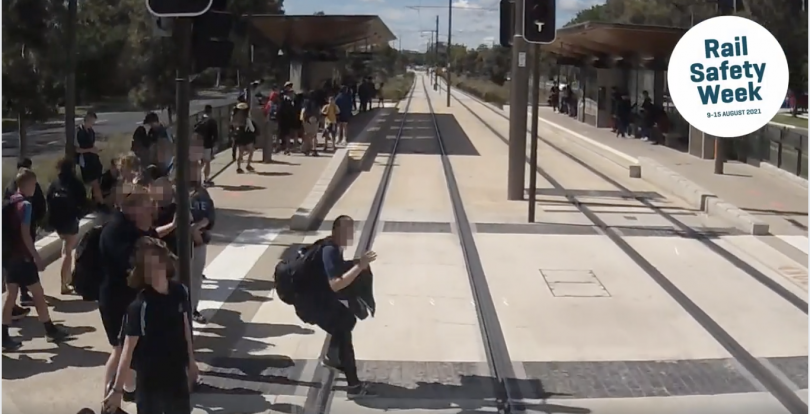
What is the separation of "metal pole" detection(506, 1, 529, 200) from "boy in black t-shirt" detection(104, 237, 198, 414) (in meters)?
11.7

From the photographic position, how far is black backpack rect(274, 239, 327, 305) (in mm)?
6754

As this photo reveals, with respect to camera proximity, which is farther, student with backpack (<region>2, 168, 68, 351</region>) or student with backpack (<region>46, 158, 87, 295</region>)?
student with backpack (<region>46, 158, 87, 295</region>)

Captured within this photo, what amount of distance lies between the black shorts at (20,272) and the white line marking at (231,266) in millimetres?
1669

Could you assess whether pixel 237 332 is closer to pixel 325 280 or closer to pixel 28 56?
pixel 325 280

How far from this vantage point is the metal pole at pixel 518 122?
55.0ft

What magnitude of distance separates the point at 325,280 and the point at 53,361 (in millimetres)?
2201

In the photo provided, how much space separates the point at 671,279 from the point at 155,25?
6254 millimetres

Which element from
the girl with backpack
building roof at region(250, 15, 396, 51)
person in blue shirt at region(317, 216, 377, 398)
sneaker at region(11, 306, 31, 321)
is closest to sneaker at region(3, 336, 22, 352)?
sneaker at region(11, 306, 31, 321)

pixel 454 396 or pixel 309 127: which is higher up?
pixel 309 127

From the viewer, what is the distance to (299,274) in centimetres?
676

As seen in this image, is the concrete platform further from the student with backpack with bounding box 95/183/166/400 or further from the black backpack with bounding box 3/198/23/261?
the black backpack with bounding box 3/198/23/261

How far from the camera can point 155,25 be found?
6926 mm

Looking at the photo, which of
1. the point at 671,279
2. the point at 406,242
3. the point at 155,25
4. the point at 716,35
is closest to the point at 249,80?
the point at 716,35

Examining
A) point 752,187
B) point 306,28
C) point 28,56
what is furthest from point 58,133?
point 752,187
